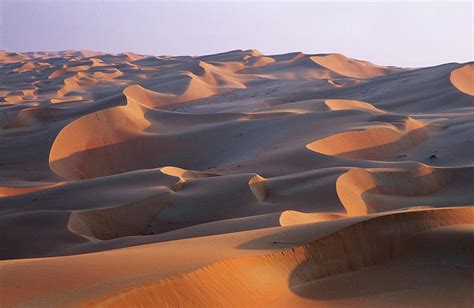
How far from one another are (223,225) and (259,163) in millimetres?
5190

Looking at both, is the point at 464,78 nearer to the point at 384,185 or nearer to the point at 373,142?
the point at 373,142

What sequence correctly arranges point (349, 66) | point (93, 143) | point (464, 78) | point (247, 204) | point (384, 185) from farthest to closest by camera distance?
point (349, 66)
point (464, 78)
point (93, 143)
point (384, 185)
point (247, 204)

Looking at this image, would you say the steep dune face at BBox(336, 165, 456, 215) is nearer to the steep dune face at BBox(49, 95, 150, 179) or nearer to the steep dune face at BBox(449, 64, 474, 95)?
the steep dune face at BBox(49, 95, 150, 179)

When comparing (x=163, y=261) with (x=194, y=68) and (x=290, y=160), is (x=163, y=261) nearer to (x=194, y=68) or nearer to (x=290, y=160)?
(x=290, y=160)

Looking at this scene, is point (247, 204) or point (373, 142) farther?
point (373, 142)

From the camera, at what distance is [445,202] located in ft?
32.2

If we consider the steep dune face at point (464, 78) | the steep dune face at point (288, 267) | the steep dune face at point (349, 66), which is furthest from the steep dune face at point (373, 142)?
the steep dune face at point (349, 66)

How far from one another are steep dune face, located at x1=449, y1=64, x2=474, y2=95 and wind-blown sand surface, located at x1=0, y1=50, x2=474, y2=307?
126 millimetres

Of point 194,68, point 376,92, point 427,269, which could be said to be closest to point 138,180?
point 427,269

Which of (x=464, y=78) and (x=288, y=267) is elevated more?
(x=288, y=267)

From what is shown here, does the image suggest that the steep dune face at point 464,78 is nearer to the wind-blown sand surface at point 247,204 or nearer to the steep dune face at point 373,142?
the wind-blown sand surface at point 247,204

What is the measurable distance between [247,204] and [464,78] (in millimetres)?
17686

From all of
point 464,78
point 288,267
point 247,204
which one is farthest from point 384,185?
point 464,78

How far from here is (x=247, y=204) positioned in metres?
9.27
